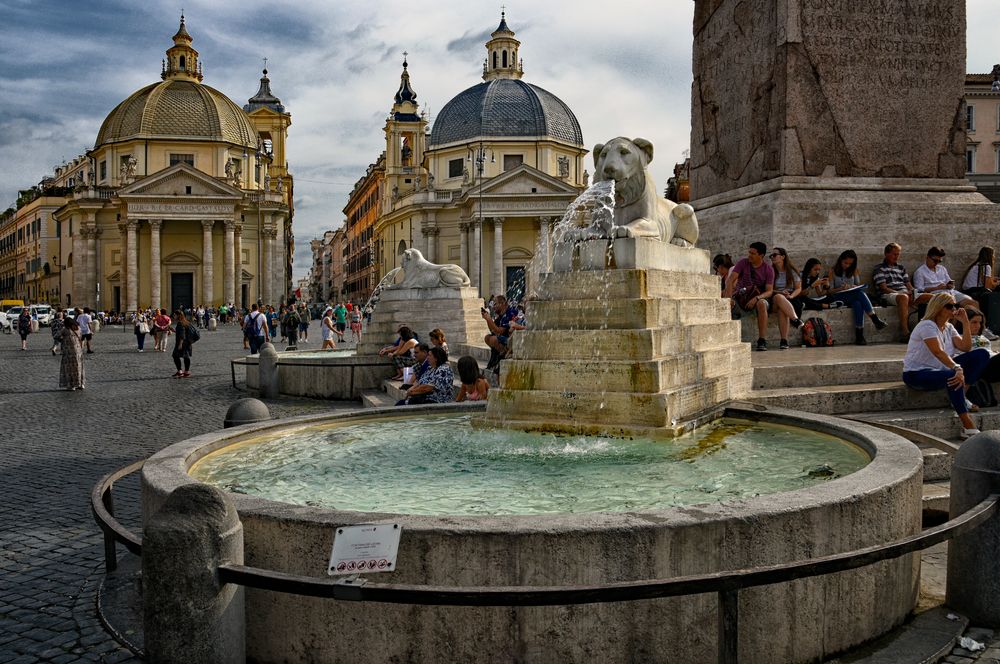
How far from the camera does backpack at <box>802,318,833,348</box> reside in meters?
9.13

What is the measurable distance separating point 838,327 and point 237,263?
186 feet

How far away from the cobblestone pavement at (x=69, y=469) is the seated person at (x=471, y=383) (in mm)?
2785

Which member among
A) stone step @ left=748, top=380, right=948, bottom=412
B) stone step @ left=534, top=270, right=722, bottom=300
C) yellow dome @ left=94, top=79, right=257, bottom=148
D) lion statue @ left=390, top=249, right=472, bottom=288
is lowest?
stone step @ left=748, top=380, right=948, bottom=412

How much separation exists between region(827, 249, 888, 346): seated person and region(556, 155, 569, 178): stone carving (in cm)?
5763

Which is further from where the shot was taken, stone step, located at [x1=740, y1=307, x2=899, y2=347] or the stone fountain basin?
stone step, located at [x1=740, y1=307, x2=899, y2=347]

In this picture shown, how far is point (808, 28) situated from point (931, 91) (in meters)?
1.64

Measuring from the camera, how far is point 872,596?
3.26 m

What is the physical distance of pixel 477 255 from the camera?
208ft

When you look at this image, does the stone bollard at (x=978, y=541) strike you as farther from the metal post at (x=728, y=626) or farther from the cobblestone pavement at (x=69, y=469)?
the cobblestone pavement at (x=69, y=469)

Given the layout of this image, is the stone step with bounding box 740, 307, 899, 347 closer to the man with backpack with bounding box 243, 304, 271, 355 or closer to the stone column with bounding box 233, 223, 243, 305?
the man with backpack with bounding box 243, 304, 271, 355

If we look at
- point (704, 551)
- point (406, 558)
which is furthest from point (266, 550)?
point (704, 551)

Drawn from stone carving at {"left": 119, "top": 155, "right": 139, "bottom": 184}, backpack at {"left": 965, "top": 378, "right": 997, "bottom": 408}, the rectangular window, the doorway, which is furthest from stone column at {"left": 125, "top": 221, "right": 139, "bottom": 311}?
backpack at {"left": 965, "top": 378, "right": 997, "bottom": 408}

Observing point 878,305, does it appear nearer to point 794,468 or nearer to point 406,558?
point 794,468

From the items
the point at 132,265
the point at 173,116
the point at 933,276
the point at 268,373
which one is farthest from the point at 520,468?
the point at 173,116
